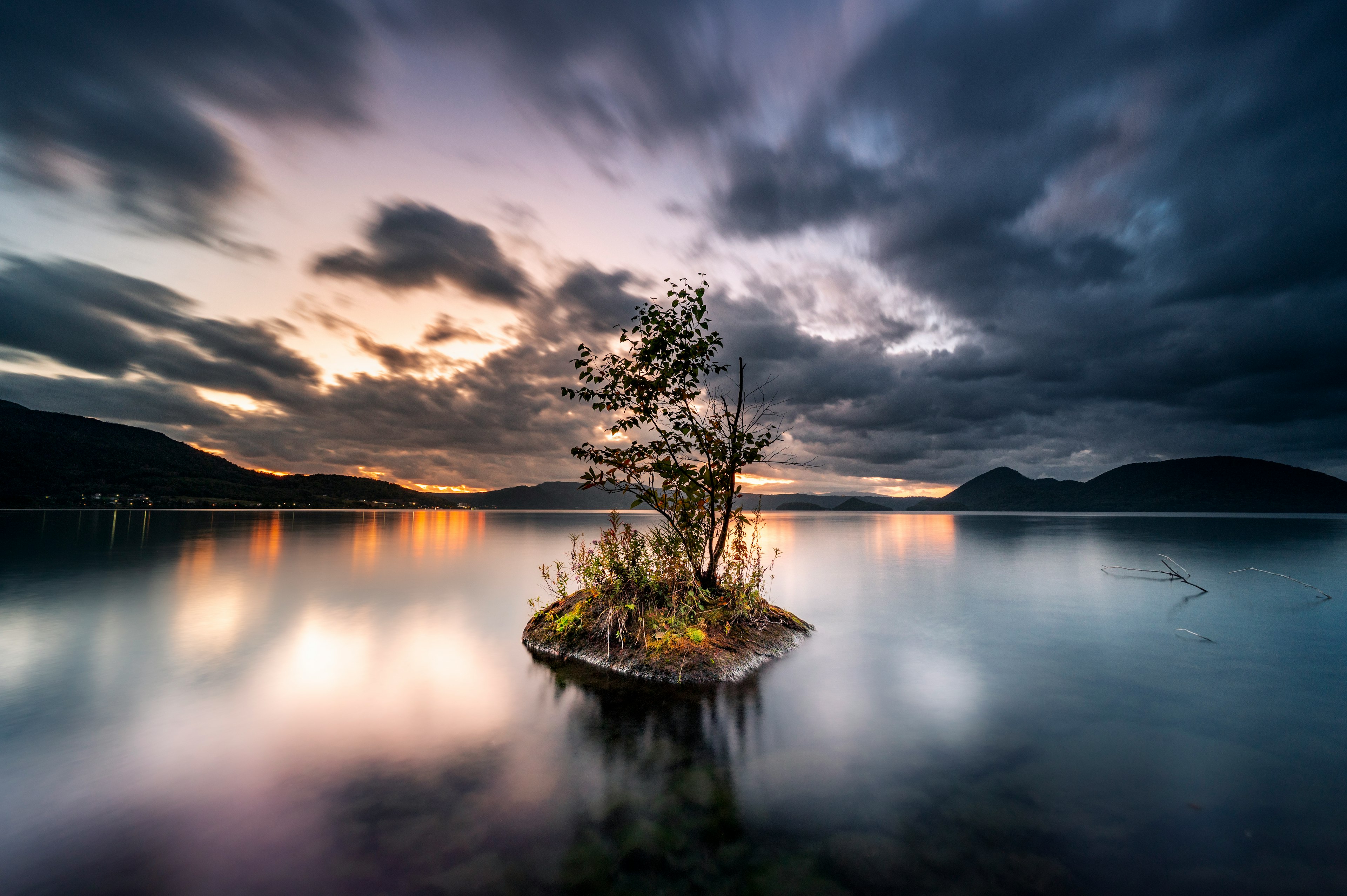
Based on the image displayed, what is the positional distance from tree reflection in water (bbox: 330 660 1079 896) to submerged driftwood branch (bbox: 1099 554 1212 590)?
2293cm

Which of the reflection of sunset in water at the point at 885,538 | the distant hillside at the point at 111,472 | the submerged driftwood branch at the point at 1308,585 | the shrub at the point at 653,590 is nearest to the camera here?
the shrub at the point at 653,590

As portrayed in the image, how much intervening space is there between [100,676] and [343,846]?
405 inches

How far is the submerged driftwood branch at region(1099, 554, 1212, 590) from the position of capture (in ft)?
71.1

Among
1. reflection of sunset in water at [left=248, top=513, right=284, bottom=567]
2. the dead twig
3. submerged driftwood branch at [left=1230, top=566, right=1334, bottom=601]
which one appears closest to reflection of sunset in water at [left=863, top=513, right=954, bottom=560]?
submerged driftwood branch at [left=1230, top=566, right=1334, bottom=601]

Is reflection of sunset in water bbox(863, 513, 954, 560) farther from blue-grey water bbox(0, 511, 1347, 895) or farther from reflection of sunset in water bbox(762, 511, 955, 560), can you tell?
blue-grey water bbox(0, 511, 1347, 895)

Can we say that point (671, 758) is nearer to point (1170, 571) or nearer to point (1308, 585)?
point (1170, 571)

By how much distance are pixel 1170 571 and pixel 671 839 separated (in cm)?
2653

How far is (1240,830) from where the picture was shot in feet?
17.7

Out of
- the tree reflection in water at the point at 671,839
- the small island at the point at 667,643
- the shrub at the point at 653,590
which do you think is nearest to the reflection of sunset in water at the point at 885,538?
the shrub at the point at 653,590

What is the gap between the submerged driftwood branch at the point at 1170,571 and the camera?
2167 cm

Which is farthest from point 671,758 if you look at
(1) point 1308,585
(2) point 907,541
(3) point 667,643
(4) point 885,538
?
(4) point 885,538

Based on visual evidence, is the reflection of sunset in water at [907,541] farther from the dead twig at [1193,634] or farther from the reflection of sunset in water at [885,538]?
the dead twig at [1193,634]

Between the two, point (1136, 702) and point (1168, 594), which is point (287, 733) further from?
point (1168, 594)

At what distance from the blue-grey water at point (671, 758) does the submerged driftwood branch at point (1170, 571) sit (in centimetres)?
444
